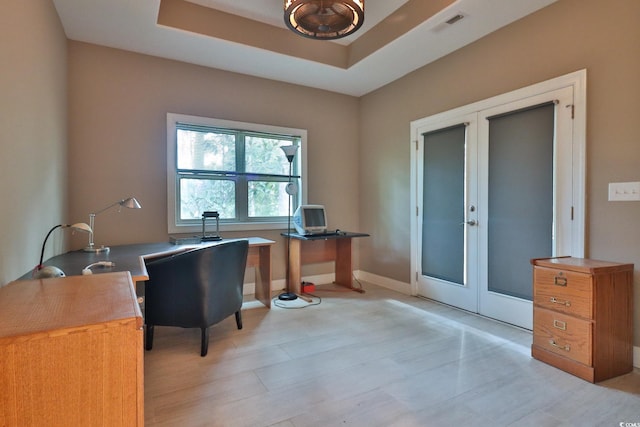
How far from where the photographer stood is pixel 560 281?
2.24 meters

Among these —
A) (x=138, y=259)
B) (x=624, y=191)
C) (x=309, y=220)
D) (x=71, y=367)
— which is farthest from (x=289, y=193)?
(x=71, y=367)

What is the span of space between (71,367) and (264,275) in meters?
2.74

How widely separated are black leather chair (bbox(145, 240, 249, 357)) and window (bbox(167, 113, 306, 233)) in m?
1.24

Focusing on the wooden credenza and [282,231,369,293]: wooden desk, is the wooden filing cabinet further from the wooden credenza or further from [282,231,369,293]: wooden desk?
the wooden credenza

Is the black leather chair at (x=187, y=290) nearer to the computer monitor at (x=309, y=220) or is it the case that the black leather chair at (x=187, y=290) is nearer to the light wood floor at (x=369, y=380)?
the light wood floor at (x=369, y=380)

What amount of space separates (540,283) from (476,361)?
72 centimetres

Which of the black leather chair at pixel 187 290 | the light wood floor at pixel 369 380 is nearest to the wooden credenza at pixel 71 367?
the light wood floor at pixel 369 380

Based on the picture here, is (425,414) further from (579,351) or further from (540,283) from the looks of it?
(540,283)

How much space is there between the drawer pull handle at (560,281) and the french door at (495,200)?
1.50 ft

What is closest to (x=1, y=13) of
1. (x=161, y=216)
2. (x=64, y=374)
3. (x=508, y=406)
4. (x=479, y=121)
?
(x=64, y=374)

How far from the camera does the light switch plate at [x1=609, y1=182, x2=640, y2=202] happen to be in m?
2.23

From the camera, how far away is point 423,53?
3488 mm

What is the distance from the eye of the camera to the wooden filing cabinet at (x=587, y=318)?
6.74ft

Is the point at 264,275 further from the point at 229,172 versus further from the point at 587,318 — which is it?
the point at 587,318
